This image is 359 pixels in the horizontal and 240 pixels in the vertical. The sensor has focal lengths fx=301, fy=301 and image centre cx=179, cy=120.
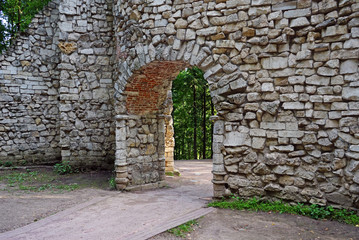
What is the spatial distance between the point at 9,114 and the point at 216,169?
717cm

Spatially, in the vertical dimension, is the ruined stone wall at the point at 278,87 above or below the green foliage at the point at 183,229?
above

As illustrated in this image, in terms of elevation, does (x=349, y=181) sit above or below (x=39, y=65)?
below

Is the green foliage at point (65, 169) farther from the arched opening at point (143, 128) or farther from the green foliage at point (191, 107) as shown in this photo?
the green foliage at point (191, 107)

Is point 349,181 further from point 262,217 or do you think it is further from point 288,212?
point 262,217

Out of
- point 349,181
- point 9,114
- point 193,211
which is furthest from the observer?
point 9,114

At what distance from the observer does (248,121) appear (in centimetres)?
538

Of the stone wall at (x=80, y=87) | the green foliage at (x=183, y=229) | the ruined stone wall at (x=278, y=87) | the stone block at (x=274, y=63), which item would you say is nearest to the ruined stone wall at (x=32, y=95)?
the stone wall at (x=80, y=87)

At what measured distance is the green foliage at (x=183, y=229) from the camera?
163 inches

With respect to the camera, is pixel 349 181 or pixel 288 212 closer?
pixel 349 181

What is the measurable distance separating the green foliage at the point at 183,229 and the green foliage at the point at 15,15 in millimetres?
8242

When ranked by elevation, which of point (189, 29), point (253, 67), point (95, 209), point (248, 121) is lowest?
point (95, 209)

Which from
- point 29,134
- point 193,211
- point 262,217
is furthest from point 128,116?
point 29,134

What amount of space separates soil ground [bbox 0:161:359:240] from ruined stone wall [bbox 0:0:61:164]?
6.72 feet

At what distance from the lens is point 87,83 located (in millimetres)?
8672
